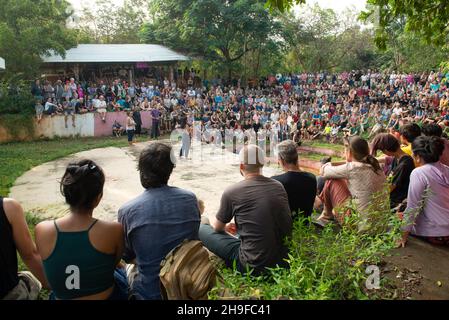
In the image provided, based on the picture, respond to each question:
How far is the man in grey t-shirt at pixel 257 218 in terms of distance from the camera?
2732mm

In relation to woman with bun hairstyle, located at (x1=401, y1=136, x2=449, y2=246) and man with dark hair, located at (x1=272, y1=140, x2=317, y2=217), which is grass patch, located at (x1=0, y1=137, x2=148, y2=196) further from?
woman with bun hairstyle, located at (x1=401, y1=136, x2=449, y2=246)

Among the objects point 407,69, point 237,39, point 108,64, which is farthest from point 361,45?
point 108,64

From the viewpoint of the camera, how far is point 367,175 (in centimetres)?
357

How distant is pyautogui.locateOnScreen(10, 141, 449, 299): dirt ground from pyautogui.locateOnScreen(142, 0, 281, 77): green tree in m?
9.22

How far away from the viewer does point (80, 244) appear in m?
2.13

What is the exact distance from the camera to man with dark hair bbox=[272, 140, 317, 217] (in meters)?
3.37

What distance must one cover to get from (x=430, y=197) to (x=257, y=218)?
5.42 feet

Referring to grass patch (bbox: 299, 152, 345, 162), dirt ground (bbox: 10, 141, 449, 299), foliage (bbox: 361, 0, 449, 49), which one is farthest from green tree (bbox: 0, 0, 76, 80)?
foliage (bbox: 361, 0, 449, 49)

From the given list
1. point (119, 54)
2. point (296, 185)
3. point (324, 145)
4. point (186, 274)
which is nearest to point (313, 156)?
point (324, 145)

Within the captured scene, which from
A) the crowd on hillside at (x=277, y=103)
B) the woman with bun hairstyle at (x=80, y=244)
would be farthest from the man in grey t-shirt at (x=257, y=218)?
the crowd on hillside at (x=277, y=103)

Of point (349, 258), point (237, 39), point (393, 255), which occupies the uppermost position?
point (237, 39)

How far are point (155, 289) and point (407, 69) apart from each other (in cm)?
2555

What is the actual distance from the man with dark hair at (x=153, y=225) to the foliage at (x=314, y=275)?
1.29 feet

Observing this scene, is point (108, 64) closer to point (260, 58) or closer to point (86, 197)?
point (260, 58)
